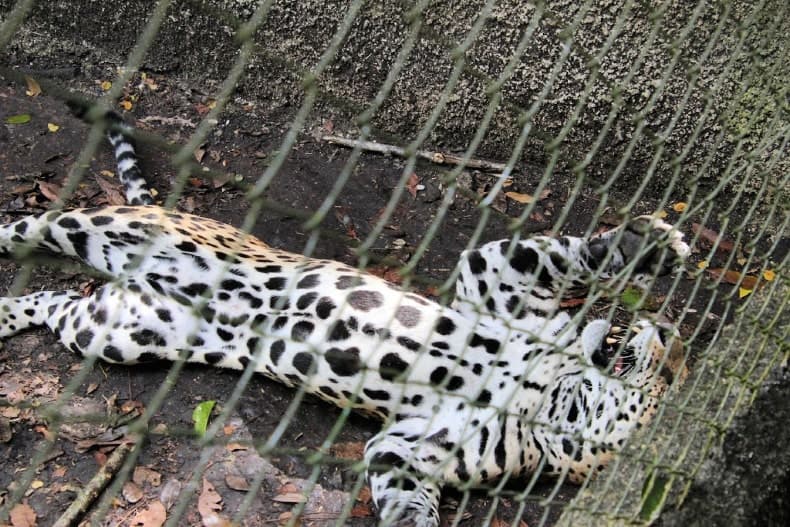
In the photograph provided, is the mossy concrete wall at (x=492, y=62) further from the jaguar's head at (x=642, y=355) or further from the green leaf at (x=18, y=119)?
the jaguar's head at (x=642, y=355)

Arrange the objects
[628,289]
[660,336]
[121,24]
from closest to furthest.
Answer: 1. [660,336]
2. [628,289]
3. [121,24]

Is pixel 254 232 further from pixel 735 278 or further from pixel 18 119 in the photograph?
pixel 735 278

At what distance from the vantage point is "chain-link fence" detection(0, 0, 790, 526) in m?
3.73

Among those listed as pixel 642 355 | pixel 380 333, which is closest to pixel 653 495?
pixel 642 355

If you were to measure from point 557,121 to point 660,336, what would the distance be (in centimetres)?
155

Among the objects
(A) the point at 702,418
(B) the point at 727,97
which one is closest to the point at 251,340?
(A) the point at 702,418

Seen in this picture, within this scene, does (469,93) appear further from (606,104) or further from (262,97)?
(262,97)

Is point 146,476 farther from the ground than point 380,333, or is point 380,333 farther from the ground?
point 380,333

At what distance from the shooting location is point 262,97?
5.27 meters

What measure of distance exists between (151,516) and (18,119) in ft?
8.50

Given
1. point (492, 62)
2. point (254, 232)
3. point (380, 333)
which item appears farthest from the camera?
point (254, 232)

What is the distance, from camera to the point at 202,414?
4012 millimetres

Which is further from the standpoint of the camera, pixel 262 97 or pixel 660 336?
pixel 262 97

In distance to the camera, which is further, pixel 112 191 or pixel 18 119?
pixel 18 119
